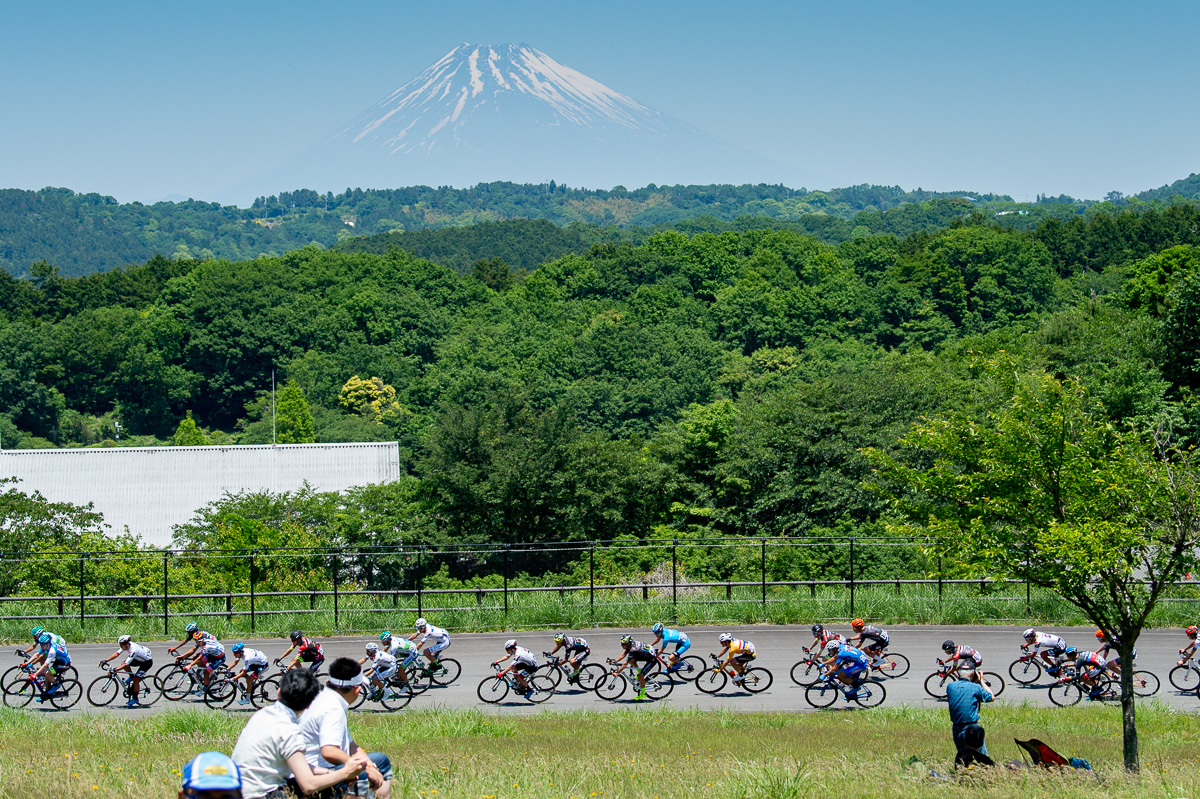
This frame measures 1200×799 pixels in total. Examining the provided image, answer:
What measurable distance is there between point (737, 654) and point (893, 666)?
3018 millimetres

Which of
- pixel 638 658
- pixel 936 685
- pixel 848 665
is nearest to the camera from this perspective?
pixel 848 665

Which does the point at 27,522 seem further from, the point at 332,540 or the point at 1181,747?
the point at 1181,747

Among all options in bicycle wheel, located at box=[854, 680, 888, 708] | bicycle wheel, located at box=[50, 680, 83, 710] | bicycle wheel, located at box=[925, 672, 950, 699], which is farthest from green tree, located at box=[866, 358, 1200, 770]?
bicycle wheel, located at box=[50, 680, 83, 710]

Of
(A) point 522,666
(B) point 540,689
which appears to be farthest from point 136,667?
(B) point 540,689

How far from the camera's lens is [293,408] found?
103875mm

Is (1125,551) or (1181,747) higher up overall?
(1125,551)

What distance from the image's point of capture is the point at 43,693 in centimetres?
1819

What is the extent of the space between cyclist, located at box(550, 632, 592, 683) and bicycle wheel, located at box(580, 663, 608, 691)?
0.47 feet

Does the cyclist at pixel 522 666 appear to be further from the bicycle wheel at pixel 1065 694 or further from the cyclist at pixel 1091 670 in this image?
the cyclist at pixel 1091 670

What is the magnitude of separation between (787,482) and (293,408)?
73939 mm

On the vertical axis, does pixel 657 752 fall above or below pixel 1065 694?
above

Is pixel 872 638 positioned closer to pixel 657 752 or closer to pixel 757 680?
pixel 757 680

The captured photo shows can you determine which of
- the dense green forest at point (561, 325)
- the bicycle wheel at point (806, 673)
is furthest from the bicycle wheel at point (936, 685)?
the dense green forest at point (561, 325)

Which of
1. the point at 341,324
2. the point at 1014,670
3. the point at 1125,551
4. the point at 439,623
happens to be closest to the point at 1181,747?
the point at 1125,551
